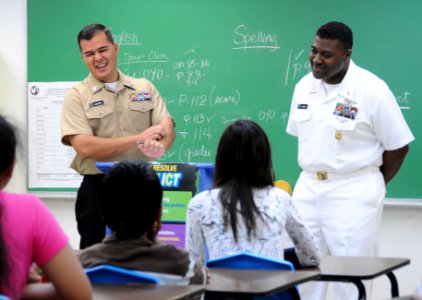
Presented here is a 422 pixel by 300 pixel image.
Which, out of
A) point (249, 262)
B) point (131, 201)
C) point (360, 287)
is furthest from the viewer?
point (360, 287)

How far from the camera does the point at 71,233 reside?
19.4 ft

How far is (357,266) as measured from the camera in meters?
2.97

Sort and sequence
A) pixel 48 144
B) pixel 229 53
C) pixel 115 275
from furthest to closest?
pixel 48 144 < pixel 229 53 < pixel 115 275

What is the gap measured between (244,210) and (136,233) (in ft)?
1.98

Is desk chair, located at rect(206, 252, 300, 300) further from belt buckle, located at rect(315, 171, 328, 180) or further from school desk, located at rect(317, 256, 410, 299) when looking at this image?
belt buckle, located at rect(315, 171, 328, 180)

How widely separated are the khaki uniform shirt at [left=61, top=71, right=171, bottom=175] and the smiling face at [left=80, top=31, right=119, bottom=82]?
0.08 metres

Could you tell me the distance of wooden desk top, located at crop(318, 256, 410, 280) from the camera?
2785mm

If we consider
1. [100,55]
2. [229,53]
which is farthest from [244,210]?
[229,53]

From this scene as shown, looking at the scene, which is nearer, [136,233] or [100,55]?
[136,233]

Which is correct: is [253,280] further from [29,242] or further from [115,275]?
[29,242]

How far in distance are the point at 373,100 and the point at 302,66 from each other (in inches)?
46.2

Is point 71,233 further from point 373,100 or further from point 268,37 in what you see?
point 373,100

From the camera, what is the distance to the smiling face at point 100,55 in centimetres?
441

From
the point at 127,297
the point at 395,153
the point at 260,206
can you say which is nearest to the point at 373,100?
the point at 395,153
